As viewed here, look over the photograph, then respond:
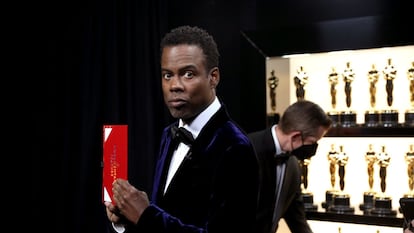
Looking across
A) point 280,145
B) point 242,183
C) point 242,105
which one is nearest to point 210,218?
point 242,183

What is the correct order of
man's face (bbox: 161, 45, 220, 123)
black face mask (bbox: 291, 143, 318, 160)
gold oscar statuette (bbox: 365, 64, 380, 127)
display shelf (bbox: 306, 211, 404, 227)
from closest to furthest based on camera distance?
man's face (bbox: 161, 45, 220, 123)
black face mask (bbox: 291, 143, 318, 160)
display shelf (bbox: 306, 211, 404, 227)
gold oscar statuette (bbox: 365, 64, 380, 127)

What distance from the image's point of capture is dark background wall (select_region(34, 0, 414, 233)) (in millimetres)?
2719

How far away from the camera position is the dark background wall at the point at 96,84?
2.72m

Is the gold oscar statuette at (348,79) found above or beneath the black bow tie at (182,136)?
above

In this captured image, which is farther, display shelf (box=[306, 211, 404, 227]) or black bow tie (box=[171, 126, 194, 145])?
display shelf (box=[306, 211, 404, 227])

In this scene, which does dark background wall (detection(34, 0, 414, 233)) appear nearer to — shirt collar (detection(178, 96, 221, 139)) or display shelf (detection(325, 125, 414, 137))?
display shelf (detection(325, 125, 414, 137))

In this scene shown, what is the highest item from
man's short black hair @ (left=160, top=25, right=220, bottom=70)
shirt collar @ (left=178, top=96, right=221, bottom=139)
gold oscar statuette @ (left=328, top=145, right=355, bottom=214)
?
man's short black hair @ (left=160, top=25, right=220, bottom=70)

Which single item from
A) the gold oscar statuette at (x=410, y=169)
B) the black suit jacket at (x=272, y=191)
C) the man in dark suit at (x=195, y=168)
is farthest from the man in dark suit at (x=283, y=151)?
the man in dark suit at (x=195, y=168)

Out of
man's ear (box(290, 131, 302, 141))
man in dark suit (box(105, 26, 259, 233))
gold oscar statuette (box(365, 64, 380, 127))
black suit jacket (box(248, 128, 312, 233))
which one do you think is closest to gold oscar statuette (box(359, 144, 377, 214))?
gold oscar statuette (box(365, 64, 380, 127))

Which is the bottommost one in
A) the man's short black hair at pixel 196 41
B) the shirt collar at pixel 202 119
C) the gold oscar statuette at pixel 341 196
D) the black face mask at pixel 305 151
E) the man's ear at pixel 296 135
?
the gold oscar statuette at pixel 341 196

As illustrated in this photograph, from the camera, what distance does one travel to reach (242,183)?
116 cm

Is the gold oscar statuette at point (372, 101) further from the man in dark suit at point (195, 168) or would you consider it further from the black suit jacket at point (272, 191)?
the man in dark suit at point (195, 168)

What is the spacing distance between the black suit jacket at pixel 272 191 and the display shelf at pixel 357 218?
0.62ft

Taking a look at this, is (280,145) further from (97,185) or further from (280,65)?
(97,185)
